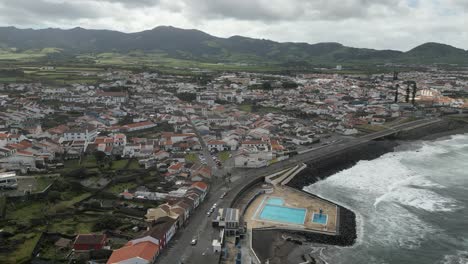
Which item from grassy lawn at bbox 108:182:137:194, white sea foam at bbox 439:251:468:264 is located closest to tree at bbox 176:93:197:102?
grassy lawn at bbox 108:182:137:194

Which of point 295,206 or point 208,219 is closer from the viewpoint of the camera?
point 208,219

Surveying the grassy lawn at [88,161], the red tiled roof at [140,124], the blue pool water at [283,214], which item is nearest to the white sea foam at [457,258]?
the blue pool water at [283,214]

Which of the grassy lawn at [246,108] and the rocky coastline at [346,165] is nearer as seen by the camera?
the rocky coastline at [346,165]

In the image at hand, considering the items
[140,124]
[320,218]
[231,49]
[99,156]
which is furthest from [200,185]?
[231,49]

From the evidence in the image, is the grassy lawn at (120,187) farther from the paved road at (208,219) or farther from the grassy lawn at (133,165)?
the paved road at (208,219)

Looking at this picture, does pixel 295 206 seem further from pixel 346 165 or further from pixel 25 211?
pixel 25 211

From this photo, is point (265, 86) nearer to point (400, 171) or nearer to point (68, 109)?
point (68, 109)
